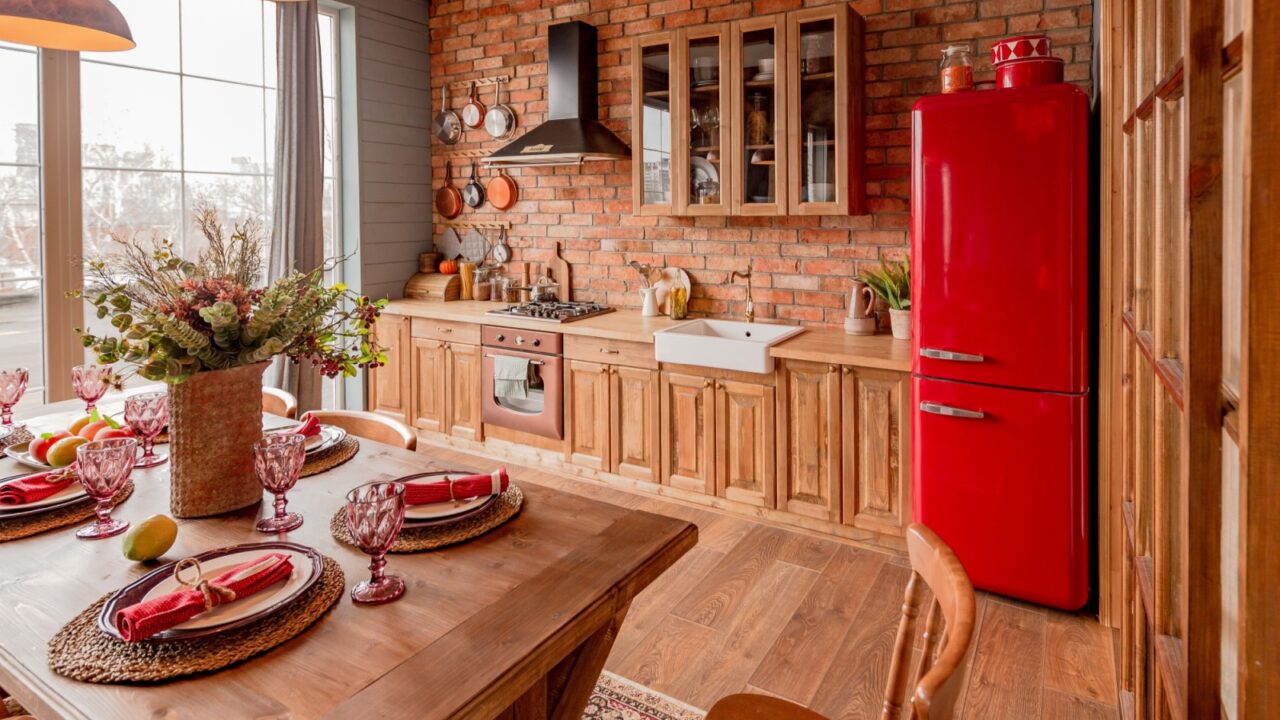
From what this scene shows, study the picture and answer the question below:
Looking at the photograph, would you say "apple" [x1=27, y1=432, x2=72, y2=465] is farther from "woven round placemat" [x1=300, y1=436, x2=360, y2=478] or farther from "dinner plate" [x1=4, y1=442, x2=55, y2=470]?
"woven round placemat" [x1=300, y1=436, x2=360, y2=478]

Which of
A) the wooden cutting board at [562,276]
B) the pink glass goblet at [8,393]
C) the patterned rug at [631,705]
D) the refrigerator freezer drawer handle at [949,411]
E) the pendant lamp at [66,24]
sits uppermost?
the pendant lamp at [66,24]

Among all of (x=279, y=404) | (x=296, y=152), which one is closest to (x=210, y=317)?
(x=279, y=404)

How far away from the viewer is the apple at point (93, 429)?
1846 millimetres

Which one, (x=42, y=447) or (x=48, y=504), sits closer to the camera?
(x=48, y=504)

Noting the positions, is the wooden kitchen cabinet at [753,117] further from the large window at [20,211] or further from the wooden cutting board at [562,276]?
the large window at [20,211]

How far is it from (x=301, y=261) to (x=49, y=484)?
9.87 ft

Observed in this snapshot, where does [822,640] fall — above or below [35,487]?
below

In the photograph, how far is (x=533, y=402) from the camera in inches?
163

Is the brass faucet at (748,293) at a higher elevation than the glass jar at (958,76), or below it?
below

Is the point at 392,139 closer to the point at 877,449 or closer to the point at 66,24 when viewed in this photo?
the point at 66,24

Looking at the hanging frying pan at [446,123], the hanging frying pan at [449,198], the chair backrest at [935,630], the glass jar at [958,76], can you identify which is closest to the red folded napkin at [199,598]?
the chair backrest at [935,630]

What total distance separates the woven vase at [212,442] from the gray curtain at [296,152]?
116 inches

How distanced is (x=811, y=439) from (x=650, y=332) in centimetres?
95

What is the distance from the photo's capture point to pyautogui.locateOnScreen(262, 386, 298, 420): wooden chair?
2.57 meters
